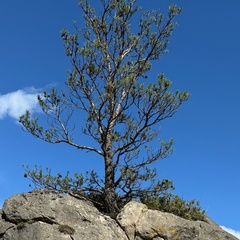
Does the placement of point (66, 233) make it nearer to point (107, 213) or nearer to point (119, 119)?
point (107, 213)

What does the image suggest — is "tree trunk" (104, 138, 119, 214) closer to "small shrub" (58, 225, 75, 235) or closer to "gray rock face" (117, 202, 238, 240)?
"gray rock face" (117, 202, 238, 240)

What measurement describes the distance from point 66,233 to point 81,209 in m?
1.24

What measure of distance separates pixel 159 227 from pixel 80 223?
9.51 ft

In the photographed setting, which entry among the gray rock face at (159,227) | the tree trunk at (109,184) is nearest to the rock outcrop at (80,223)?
the gray rock face at (159,227)

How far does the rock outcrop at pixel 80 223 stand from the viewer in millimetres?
15508

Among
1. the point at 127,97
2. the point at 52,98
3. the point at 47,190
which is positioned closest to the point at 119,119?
the point at 127,97

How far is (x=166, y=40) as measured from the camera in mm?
20844

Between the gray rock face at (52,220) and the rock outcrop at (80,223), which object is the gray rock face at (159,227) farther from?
the gray rock face at (52,220)

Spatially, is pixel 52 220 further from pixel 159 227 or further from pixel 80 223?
pixel 159 227

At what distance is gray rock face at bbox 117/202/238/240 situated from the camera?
16.3 metres

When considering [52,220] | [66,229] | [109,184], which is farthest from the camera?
[109,184]

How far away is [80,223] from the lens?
1592 cm

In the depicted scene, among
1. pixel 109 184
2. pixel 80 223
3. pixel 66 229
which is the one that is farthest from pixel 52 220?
pixel 109 184

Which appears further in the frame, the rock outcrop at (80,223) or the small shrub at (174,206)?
the small shrub at (174,206)
